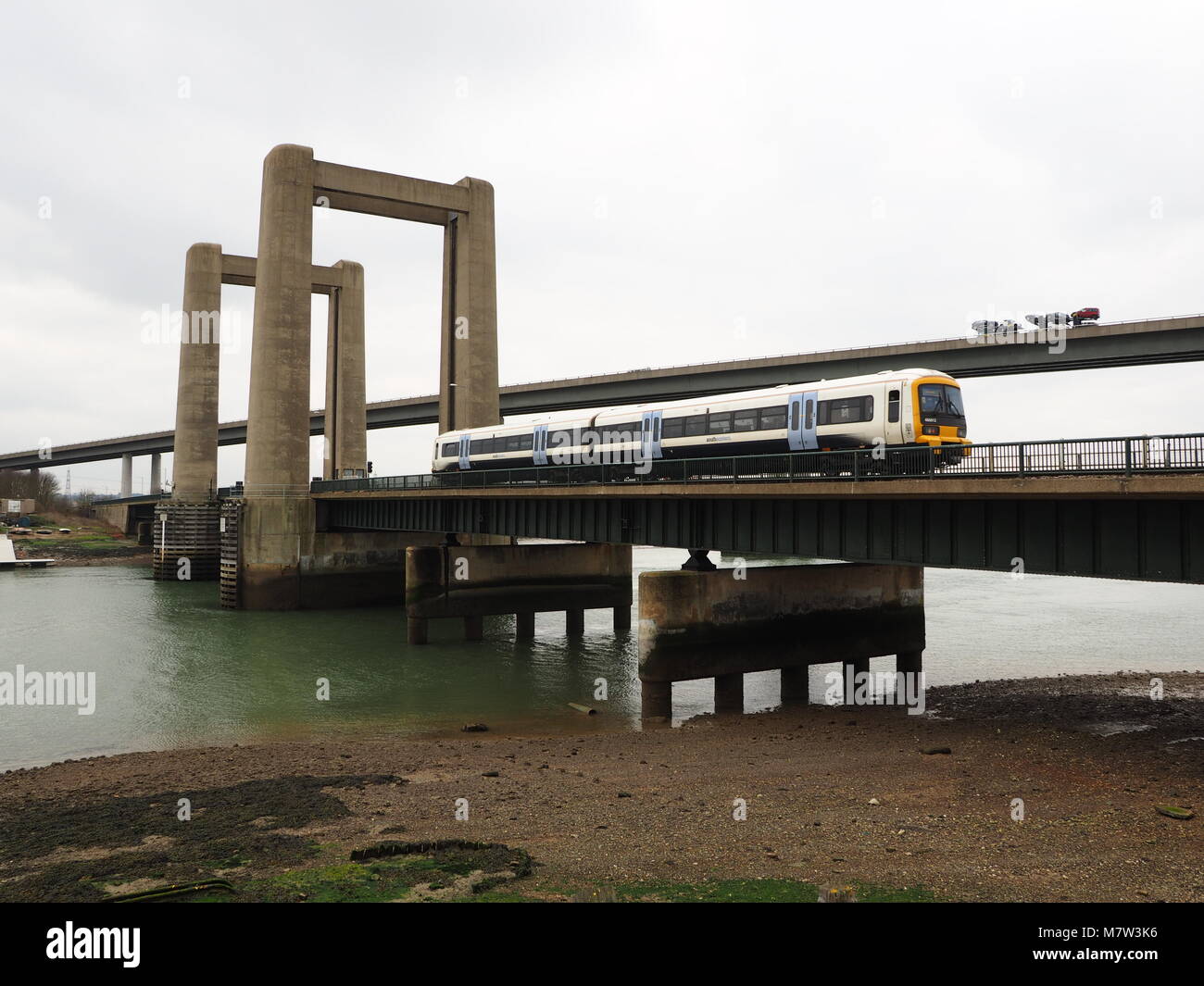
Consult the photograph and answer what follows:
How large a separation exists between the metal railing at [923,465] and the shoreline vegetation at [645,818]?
544 centimetres

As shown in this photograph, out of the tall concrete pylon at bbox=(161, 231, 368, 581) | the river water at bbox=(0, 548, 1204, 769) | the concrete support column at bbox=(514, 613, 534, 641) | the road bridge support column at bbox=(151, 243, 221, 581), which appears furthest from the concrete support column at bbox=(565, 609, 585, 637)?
the road bridge support column at bbox=(151, 243, 221, 581)

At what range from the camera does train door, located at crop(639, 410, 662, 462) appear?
3291 centimetres

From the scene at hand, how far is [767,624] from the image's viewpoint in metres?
24.0

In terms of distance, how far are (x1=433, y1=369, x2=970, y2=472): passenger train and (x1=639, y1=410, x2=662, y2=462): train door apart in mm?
36

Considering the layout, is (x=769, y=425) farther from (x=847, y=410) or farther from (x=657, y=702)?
(x=657, y=702)

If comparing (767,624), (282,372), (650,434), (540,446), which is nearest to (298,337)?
(282,372)

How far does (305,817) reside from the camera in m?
12.8

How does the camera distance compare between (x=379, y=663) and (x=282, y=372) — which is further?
(x=282, y=372)

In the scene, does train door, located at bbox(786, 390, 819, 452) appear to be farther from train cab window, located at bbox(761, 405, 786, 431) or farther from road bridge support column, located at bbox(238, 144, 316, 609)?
road bridge support column, located at bbox(238, 144, 316, 609)

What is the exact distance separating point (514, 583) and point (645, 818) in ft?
87.2

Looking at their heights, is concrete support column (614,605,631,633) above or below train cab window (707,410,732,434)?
below
